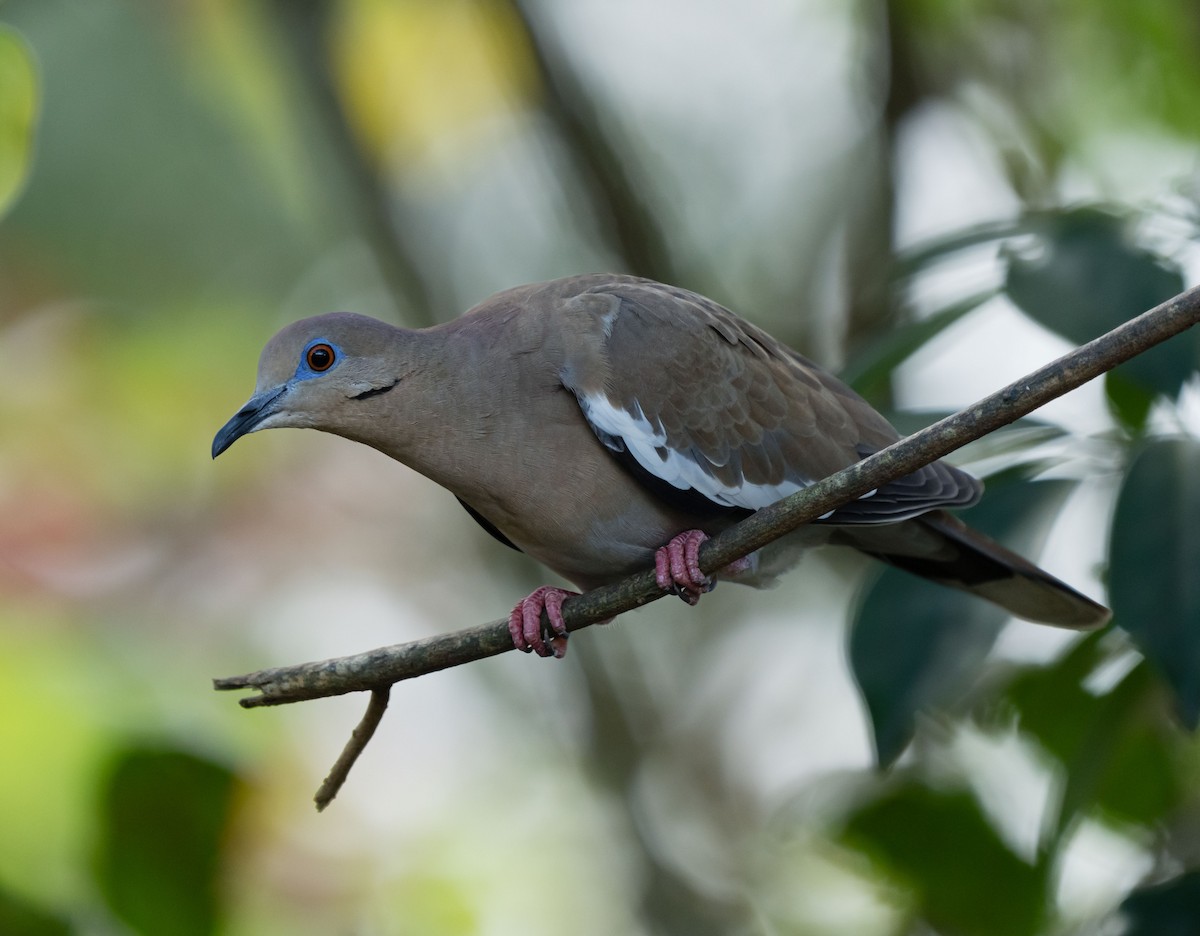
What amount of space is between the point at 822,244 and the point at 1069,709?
89.7 inches

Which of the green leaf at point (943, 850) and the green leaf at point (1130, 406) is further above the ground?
the green leaf at point (1130, 406)

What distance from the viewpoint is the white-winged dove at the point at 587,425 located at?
2.71m

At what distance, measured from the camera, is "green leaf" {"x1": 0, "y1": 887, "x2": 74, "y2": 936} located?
8.55 ft

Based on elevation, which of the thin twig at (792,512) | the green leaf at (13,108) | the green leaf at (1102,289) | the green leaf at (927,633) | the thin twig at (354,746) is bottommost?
the green leaf at (927,633)

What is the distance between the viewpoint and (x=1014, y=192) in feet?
14.7

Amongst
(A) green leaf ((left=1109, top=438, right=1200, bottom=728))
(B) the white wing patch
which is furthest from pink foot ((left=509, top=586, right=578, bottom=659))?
(A) green leaf ((left=1109, top=438, right=1200, bottom=728))

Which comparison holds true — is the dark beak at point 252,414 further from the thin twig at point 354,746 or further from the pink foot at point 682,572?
the pink foot at point 682,572

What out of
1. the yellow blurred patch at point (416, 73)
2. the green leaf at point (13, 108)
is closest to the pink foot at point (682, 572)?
the green leaf at point (13, 108)

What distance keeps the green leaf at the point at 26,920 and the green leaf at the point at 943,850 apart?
5.68ft

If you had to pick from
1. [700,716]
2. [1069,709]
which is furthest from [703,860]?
[1069,709]

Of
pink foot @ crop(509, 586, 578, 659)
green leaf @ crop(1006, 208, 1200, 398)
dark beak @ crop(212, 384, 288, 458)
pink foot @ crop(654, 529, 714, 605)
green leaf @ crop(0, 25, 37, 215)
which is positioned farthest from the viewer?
dark beak @ crop(212, 384, 288, 458)

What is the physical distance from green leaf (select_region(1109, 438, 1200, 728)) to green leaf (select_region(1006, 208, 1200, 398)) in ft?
0.57

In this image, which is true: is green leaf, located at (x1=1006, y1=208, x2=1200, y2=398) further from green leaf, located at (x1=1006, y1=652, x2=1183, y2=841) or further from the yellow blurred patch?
the yellow blurred patch

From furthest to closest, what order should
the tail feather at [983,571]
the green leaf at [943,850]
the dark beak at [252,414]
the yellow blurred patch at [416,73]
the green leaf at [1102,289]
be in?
the yellow blurred patch at [416,73] < the green leaf at [943,850] < the tail feather at [983,571] < the dark beak at [252,414] < the green leaf at [1102,289]
